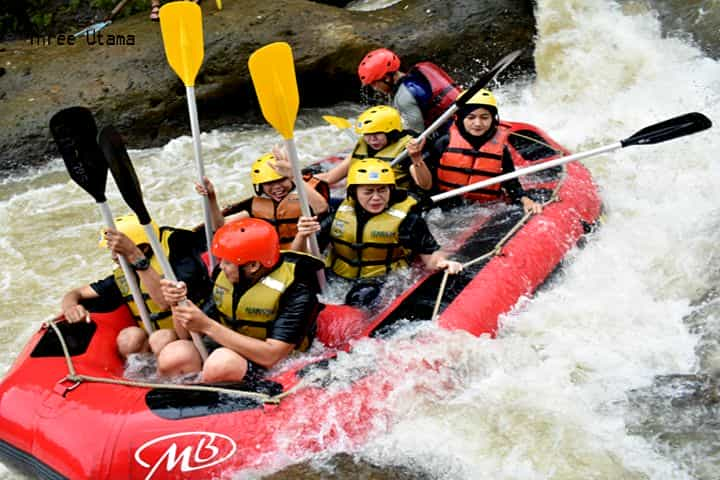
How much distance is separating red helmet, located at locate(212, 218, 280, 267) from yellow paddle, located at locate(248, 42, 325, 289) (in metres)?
0.42

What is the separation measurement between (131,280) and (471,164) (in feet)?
7.61

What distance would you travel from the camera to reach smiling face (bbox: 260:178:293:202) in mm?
4133

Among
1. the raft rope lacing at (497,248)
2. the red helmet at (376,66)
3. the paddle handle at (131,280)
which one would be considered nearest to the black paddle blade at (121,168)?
the paddle handle at (131,280)

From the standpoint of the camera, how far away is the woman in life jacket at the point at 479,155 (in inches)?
186

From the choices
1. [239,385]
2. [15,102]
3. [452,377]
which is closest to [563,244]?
[452,377]

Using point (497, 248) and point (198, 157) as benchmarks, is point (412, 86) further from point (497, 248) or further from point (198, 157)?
point (198, 157)

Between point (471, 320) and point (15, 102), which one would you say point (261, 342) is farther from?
point (15, 102)

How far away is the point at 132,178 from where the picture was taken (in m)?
3.11

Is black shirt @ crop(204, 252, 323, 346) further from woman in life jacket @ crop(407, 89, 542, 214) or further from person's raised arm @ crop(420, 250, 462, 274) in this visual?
woman in life jacket @ crop(407, 89, 542, 214)

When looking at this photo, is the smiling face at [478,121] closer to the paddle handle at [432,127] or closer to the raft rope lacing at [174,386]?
the paddle handle at [432,127]

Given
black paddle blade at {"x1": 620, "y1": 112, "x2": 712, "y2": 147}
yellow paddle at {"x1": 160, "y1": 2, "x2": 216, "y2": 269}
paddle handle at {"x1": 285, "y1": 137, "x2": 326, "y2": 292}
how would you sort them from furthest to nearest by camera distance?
1. black paddle blade at {"x1": 620, "y1": 112, "x2": 712, "y2": 147}
2. yellow paddle at {"x1": 160, "y1": 2, "x2": 216, "y2": 269}
3. paddle handle at {"x1": 285, "y1": 137, "x2": 326, "y2": 292}

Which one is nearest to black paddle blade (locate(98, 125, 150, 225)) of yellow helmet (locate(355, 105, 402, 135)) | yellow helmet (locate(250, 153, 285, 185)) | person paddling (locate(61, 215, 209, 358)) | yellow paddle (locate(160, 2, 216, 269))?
person paddling (locate(61, 215, 209, 358))

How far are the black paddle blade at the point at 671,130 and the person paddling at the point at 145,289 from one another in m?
2.73

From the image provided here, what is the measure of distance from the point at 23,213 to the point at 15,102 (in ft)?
4.60
